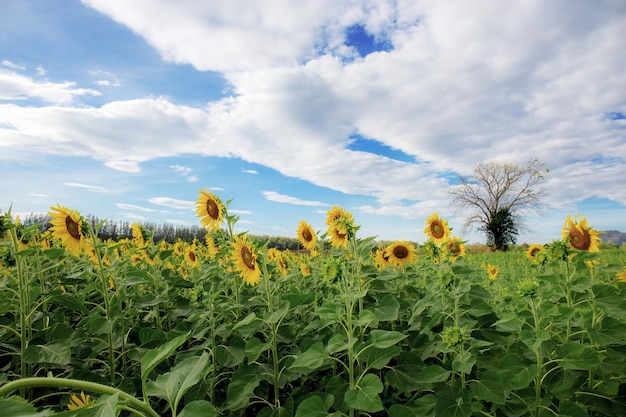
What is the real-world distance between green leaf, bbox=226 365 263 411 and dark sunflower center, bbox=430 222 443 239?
2046 mm

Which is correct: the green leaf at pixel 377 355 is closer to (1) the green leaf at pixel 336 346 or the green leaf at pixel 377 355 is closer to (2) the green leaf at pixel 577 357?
(1) the green leaf at pixel 336 346

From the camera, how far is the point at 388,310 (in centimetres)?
193

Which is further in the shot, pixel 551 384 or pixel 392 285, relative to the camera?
pixel 392 285

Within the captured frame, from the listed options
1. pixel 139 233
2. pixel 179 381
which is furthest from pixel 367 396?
pixel 139 233

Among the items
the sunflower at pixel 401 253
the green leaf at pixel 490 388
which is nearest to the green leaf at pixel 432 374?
the green leaf at pixel 490 388

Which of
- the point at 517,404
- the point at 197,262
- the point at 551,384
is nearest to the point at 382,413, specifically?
the point at 517,404

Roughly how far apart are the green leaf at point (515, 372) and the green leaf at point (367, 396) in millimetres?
629

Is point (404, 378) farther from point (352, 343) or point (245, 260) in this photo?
point (245, 260)

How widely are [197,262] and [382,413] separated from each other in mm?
2407

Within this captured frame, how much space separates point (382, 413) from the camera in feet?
6.79

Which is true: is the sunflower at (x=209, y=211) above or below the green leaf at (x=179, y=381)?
above

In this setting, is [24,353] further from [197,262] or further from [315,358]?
[197,262]

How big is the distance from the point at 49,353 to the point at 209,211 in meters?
1.21

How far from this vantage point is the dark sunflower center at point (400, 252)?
3482 millimetres
